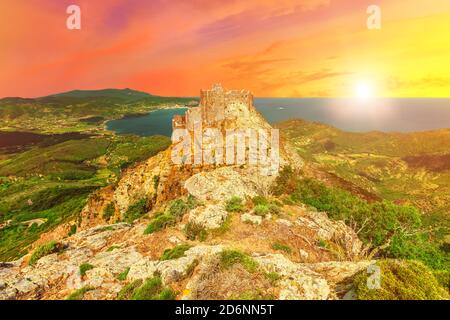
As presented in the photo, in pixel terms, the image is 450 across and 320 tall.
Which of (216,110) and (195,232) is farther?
(216,110)

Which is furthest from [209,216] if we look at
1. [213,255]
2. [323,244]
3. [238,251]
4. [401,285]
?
[401,285]

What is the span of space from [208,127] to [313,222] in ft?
89.7

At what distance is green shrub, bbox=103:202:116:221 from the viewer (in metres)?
52.2

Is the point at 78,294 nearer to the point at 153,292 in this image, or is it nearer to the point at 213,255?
the point at 153,292

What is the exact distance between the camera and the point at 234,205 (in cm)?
2775

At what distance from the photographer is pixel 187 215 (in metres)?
27.3

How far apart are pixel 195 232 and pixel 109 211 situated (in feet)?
116

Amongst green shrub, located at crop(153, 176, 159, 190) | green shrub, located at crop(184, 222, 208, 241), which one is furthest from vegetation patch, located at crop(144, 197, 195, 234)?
green shrub, located at crop(153, 176, 159, 190)

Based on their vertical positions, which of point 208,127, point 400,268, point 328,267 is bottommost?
point 328,267

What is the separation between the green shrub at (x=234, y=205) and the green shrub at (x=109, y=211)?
31423 mm

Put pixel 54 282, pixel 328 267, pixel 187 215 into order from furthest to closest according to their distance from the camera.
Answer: pixel 187 215 → pixel 54 282 → pixel 328 267
